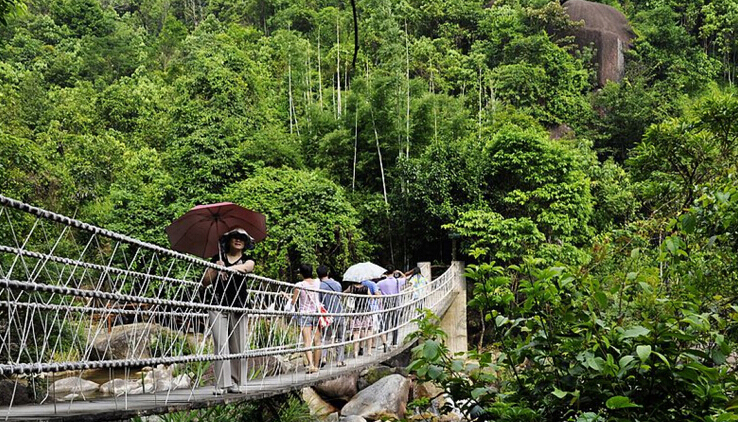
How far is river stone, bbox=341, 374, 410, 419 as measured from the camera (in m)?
7.47

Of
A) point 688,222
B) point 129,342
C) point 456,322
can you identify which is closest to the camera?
point 688,222

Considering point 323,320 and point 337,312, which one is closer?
point 323,320

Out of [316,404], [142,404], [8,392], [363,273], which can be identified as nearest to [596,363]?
[142,404]

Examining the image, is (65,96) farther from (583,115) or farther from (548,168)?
(583,115)

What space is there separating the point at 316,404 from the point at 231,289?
4.93m

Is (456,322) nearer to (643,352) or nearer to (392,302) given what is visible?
(392,302)

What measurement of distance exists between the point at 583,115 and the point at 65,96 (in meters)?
14.2

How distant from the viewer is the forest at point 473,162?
5.06 feet

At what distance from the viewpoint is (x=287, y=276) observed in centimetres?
1140

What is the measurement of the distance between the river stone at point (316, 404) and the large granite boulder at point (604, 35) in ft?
56.1

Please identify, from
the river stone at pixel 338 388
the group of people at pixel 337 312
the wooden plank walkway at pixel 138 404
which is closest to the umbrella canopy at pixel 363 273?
the group of people at pixel 337 312

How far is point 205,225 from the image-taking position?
3768mm

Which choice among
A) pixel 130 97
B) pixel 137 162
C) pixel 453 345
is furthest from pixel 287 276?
pixel 130 97

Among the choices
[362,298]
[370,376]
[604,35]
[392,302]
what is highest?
[604,35]
